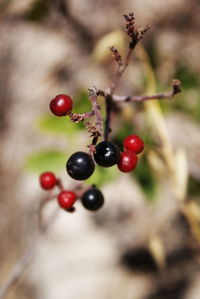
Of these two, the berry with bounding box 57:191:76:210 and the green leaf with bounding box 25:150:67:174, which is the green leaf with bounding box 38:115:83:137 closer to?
the green leaf with bounding box 25:150:67:174

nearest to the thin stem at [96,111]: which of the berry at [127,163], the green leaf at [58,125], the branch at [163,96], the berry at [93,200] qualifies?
the berry at [127,163]

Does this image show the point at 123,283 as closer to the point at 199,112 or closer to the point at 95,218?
the point at 95,218

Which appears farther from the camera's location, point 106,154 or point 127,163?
point 127,163

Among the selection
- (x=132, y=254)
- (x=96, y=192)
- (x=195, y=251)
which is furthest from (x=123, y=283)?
(x=96, y=192)

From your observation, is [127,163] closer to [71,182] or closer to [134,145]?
[134,145]

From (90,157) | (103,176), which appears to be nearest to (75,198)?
(103,176)

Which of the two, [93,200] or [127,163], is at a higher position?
[127,163]

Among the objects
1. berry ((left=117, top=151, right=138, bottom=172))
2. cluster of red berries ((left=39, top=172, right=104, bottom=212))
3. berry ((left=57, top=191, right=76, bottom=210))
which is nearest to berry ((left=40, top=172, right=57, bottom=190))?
cluster of red berries ((left=39, top=172, right=104, bottom=212))
